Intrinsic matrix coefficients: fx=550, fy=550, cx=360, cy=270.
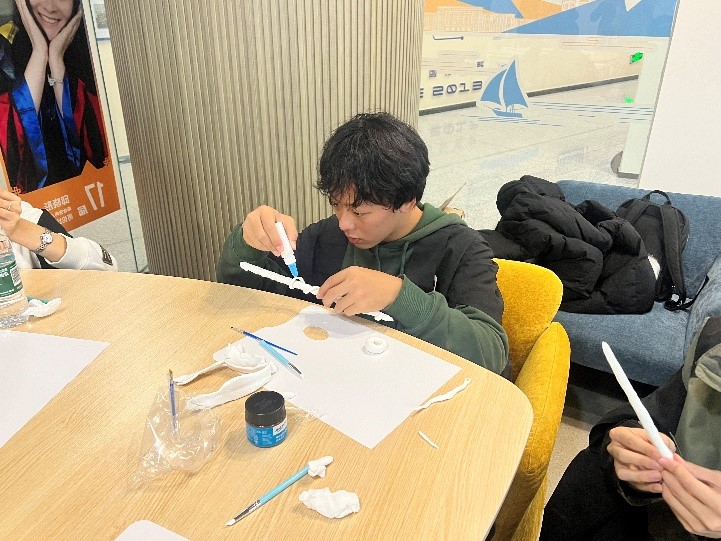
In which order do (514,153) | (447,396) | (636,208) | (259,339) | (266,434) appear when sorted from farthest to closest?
1. (514,153)
2. (636,208)
3. (259,339)
4. (447,396)
5. (266,434)

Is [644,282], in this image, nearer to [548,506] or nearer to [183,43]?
[548,506]

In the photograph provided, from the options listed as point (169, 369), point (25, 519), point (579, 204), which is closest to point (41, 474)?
point (25, 519)

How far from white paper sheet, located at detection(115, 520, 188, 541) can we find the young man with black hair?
0.51m

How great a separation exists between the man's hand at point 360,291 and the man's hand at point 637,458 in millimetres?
450

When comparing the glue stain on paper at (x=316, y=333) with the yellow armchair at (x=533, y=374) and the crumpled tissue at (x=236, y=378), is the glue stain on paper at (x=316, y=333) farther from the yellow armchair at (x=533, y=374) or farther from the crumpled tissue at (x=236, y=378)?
the yellow armchair at (x=533, y=374)

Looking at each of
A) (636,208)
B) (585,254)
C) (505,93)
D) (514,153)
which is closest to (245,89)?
(585,254)

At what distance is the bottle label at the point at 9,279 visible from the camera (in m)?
1.06

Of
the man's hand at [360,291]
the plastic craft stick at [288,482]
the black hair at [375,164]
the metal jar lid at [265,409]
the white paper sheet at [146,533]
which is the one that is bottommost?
the white paper sheet at [146,533]

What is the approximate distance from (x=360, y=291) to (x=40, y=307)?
0.67 meters

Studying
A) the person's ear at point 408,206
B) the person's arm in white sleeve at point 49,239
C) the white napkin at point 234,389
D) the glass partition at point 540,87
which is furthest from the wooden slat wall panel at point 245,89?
the white napkin at point 234,389

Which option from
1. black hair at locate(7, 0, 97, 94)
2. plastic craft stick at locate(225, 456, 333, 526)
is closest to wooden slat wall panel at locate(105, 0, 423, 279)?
black hair at locate(7, 0, 97, 94)

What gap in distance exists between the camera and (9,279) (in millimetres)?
1071

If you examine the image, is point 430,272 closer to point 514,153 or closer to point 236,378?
point 236,378

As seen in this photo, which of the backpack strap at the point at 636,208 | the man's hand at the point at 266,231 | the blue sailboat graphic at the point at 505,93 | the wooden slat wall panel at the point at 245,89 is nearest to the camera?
the man's hand at the point at 266,231
